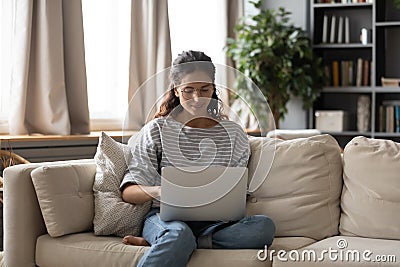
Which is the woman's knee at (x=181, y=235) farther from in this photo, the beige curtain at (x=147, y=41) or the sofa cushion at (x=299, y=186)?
the beige curtain at (x=147, y=41)

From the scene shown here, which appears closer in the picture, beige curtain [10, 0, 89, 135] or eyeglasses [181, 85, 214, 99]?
eyeglasses [181, 85, 214, 99]

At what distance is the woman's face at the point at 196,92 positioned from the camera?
2922 mm

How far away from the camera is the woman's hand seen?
116 inches

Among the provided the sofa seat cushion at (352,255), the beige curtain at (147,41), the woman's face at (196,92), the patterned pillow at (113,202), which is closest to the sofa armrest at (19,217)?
the patterned pillow at (113,202)

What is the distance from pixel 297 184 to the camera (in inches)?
126

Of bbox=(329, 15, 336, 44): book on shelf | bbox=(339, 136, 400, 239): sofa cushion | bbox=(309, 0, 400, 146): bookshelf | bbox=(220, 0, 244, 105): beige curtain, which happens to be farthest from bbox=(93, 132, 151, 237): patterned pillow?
bbox=(329, 15, 336, 44): book on shelf

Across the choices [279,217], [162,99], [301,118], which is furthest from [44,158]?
[301,118]

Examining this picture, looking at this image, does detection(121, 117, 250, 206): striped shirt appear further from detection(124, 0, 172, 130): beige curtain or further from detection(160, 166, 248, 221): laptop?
detection(124, 0, 172, 130): beige curtain

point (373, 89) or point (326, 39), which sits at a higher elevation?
point (326, 39)

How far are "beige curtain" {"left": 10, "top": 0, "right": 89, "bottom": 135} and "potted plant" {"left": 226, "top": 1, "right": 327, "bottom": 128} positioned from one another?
148cm

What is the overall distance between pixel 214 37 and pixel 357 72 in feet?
3.86

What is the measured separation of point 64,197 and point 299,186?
38.6 inches

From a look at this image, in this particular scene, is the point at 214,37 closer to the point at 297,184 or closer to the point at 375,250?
the point at 297,184

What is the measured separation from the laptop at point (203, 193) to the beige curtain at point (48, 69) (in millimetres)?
1850
